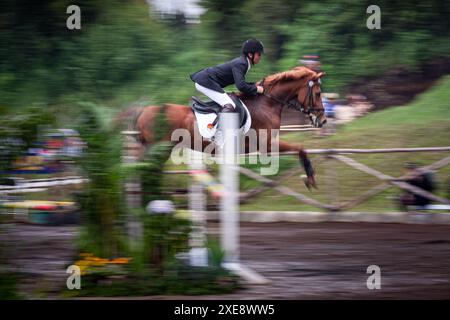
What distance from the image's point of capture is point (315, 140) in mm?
16219

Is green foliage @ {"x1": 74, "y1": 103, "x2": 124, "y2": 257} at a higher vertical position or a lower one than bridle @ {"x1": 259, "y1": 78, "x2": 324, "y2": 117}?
lower

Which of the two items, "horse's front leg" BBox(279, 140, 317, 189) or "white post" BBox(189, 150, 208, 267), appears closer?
"white post" BBox(189, 150, 208, 267)

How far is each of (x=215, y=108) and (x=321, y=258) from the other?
4156mm

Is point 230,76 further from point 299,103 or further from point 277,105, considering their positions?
point 299,103

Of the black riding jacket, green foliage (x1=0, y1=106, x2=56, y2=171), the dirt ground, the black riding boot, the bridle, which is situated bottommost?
the dirt ground

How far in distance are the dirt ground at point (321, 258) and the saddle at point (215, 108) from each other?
159 cm

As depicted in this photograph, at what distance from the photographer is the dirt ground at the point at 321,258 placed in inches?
260

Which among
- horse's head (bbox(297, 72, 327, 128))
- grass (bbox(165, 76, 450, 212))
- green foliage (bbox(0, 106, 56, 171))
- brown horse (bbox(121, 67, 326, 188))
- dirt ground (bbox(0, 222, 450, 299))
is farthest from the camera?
horse's head (bbox(297, 72, 327, 128))

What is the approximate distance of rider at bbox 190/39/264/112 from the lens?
11.5 meters

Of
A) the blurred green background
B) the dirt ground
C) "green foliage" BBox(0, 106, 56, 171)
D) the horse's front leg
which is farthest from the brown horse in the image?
"green foliage" BBox(0, 106, 56, 171)

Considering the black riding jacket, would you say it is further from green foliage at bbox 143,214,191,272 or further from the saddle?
green foliage at bbox 143,214,191,272

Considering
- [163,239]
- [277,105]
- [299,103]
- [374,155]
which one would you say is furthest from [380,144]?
[163,239]

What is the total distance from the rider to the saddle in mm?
118

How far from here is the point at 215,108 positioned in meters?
11.9
